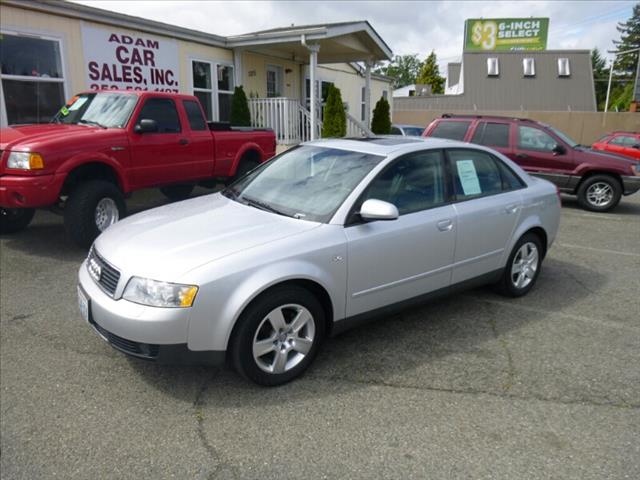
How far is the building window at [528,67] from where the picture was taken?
36906 mm

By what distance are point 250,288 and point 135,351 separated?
78 cm

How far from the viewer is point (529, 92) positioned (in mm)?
36625

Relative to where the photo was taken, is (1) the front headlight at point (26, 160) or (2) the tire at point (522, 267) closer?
(2) the tire at point (522, 267)

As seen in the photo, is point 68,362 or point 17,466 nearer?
point 17,466

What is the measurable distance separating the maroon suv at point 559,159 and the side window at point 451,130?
0.02m

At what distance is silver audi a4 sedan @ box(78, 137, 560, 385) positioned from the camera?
2.80 meters

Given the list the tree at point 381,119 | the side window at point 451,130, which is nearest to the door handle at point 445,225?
the side window at point 451,130

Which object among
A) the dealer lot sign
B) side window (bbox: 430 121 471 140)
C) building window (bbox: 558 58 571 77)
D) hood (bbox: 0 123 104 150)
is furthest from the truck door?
the dealer lot sign

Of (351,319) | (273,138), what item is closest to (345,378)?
(351,319)

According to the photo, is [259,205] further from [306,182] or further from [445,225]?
[445,225]

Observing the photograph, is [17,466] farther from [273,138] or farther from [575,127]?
[575,127]

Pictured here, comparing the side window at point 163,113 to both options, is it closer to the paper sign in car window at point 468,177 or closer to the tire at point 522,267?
the paper sign in car window at point 468,177

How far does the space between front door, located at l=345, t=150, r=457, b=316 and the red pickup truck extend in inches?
162

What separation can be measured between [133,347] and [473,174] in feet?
10.3
